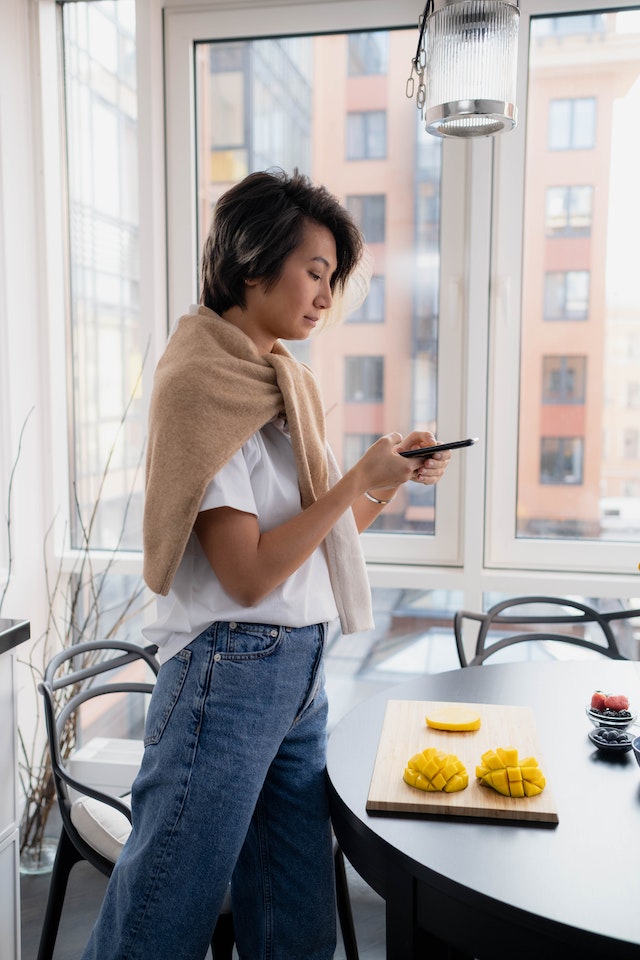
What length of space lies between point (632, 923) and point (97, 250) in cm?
234

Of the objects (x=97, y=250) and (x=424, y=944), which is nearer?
(x=424, y=944)

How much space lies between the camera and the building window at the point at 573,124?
232 centimetres

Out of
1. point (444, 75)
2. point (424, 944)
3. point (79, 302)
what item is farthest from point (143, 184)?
point (424, 944)

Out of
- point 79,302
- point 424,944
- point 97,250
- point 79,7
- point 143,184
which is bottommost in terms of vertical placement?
point 424,944

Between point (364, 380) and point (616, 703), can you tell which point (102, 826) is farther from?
point (364, 380)

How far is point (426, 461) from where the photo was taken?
4.43 feet

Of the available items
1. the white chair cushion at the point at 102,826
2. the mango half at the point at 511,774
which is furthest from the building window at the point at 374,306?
the mango half at the point at 511,774

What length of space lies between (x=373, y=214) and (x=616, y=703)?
164 centimetres

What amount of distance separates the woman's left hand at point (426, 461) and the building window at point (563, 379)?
3.83ft

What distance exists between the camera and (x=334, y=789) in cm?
116

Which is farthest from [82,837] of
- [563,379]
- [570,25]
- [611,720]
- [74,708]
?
[570,25]

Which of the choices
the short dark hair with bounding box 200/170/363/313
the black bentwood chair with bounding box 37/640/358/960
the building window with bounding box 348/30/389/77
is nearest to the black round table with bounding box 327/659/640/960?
the black bentwood chair with bounding box 37/640/358/960

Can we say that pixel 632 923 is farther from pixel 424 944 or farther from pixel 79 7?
pixel 79 7

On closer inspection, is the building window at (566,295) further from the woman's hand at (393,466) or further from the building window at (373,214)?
the woman's hand at (393,466)
